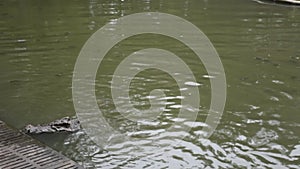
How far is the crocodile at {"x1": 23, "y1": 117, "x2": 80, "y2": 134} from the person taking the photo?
4.23m

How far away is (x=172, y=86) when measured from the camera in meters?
5.35

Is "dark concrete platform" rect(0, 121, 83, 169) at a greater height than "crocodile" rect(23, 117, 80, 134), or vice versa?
"crocodile" rect(23, 117, 80, 134)

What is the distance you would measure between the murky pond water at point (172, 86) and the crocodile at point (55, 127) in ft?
0.28

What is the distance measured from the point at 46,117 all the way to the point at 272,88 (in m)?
2.63

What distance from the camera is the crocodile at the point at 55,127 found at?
4.23 meters

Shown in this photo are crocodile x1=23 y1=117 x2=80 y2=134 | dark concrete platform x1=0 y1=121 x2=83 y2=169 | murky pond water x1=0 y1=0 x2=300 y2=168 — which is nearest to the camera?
dark concrete platform x1=0 y1=121 x2=83 y2=169

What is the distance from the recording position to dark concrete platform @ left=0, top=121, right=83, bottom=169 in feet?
11.7

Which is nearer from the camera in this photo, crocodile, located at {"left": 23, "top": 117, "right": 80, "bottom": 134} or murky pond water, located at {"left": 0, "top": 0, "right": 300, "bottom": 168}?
murky pond water, located at {"left": 0, "top": 0, "right": 300, "bottom": 168}

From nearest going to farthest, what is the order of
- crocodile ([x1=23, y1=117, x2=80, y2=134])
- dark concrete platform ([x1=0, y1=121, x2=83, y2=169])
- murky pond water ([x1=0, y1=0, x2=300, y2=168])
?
dark concrete platform ([x1=0, y1=121, x2=83, y2=169]), murky pond water ([x1=0, y1=0, x2=300, y2=168]), crocodile ([x1=23, y1=117, x2=80, y2=134])

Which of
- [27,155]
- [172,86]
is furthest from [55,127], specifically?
[172,86]

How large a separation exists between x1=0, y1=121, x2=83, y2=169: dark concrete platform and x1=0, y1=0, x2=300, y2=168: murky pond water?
0.59ft

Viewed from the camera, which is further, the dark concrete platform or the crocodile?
the crocodile

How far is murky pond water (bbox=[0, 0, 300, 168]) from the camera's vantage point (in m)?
3.88

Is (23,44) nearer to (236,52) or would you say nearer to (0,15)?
(0,15)
